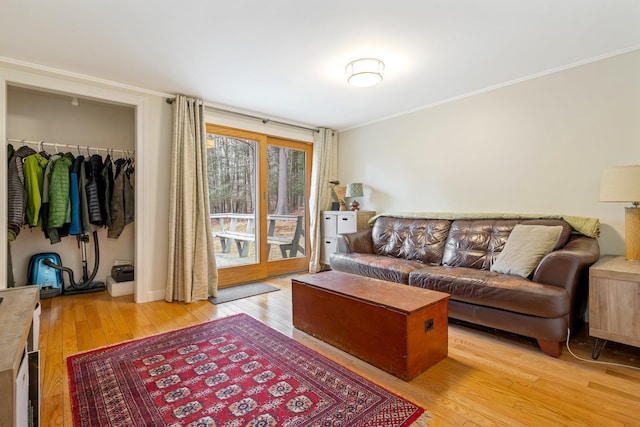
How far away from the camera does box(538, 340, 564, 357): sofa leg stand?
2.03 m

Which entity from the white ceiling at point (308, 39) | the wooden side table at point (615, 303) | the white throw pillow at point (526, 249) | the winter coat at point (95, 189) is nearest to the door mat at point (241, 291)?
the winter coat at point (95, 189)

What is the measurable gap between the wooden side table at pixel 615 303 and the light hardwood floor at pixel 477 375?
19 centimetres

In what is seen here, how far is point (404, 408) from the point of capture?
1.50 m

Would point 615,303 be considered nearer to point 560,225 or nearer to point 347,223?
point 560,225

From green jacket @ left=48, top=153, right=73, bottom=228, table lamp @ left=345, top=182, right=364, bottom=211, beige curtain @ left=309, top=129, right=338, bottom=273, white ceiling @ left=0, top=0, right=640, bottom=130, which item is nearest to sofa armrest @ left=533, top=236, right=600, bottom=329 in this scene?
white ceiling @ left=0, top=0, right=640, bottom=130

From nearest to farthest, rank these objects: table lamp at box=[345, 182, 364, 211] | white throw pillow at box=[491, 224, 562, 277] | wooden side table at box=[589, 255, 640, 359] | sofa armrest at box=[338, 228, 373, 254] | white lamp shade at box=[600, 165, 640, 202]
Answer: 1. wooden side table at box=[589, 255, 640, 359]
2. white lamp shade at box=[600, 165, 640, 202]
3. white throw pillow at box=[491, 224, 562, 277]
4. sofa armrest at box=[338, 228, 373, 254]
5. table lamp at box=[345, 182, 364, 211]

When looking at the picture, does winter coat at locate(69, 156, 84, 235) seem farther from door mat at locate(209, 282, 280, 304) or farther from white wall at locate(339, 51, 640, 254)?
white wall at locate(339, 51, 640, 254)

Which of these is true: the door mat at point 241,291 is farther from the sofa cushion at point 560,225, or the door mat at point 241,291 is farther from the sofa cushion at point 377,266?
the sofa cushion at point 560,225

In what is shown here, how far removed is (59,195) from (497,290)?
163 inches

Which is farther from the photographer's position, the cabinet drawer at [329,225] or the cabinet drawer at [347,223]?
the cabinet drawer at [329,225]

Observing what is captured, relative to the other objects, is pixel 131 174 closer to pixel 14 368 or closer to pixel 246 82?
pixel 246 82

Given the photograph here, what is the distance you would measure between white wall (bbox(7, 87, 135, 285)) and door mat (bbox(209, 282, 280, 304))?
56.1 inches

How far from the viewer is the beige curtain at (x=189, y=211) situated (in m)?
3.28

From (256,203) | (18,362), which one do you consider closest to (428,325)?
(18,362)
